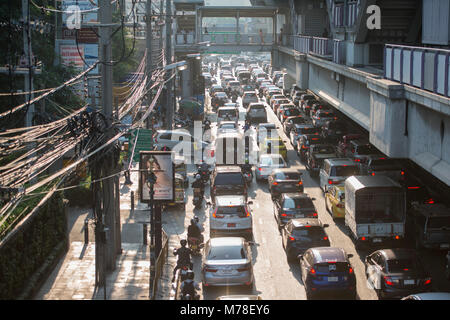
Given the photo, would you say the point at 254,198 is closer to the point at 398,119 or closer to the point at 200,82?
the point at 398,119

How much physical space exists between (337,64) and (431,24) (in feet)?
27.2

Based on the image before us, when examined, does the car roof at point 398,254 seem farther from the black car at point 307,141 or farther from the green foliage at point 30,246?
the black car at point 307,141

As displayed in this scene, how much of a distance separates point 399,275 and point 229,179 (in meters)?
12.8

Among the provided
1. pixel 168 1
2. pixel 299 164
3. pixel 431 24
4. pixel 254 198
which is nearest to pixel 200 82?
pixel 168 1

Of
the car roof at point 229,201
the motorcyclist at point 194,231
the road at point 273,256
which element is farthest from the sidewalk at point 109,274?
the car roof at point 229,201

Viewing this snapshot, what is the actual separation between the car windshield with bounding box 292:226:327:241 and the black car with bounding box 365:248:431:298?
2.95 m

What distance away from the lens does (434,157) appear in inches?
742

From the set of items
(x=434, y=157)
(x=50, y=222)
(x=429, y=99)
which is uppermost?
(x=429, y=99)

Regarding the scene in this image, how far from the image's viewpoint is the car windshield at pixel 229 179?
1138 inches

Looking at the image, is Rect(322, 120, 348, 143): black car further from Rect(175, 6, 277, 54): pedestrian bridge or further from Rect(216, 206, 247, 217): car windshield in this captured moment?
Rect(175, 6, 277, 54): pedestrian bridge

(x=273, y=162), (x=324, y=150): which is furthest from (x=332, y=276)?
(x=324, y=150)

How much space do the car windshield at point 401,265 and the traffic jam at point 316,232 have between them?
26 mm

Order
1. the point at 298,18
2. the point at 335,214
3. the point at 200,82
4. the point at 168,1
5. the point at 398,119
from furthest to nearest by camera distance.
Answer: the point at 200,82 → the point at 298,18 → the point at 168,1 → the point at 335,214 → the point at 398,119

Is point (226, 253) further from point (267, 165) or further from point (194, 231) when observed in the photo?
point (267, 165)
